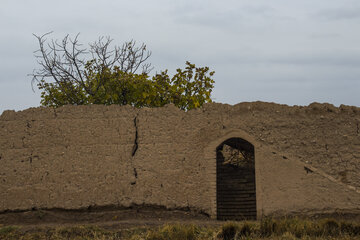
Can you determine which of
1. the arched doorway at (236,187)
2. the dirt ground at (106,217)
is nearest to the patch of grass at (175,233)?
the dirt ground at (106,217)

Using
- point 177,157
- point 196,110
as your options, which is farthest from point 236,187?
point 196,110

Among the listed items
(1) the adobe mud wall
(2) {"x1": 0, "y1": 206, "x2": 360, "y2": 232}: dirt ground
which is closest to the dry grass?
(2) {"x1": 0, "y1": 206, "x2": 360, "y2": 232}: dirt ground

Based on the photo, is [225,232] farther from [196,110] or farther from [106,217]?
[196,110]

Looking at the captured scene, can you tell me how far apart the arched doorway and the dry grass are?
6.79ft

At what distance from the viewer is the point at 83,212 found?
35.6ft

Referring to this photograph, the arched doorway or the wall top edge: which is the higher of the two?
the wall top edge

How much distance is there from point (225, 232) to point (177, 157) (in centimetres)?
197

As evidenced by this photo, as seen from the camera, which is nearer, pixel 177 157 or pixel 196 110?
pixel 177 157

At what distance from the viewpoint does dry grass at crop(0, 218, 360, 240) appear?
9.39m

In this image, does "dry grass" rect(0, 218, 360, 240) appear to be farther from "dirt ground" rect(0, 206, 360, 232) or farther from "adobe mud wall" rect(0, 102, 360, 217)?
"adobe mud wall" rect(0, 102, 360, 217)

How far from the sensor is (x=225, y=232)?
31.0 feet

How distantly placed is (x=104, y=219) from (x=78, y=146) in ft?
4.89

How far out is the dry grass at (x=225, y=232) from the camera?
30.8 ft

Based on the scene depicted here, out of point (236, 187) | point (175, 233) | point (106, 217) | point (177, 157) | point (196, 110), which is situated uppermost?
point (196, 110)
